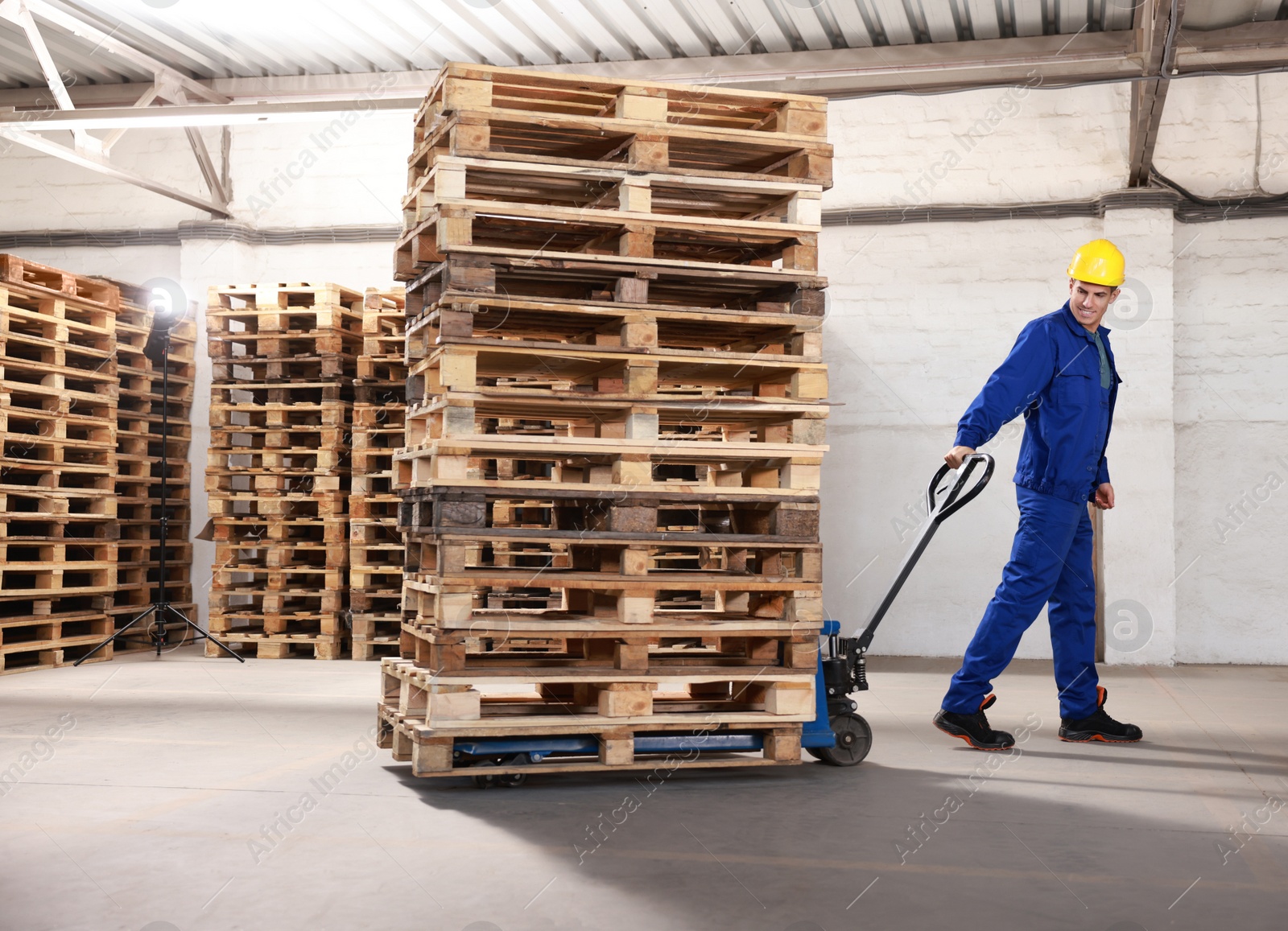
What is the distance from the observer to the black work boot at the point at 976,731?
19.6 ft

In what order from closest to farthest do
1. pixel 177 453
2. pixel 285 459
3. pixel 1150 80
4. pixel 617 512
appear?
pixel 617 512 < pixel 1150 80 < pixel 285 459 < pixel 177 453

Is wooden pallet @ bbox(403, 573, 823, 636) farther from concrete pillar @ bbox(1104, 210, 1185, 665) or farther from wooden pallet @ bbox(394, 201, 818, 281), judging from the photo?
concrete pillar @ bbox(1104, 210, 1185, 665)

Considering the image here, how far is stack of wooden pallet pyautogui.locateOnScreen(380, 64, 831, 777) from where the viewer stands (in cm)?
491

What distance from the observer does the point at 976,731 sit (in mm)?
5996

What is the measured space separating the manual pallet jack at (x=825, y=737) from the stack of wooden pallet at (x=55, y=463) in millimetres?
6000

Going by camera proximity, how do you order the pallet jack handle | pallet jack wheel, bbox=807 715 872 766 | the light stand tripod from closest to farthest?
pallet jack wheel, bbox=807 715 872 766 < the pallet jack handle < the light stand tripod

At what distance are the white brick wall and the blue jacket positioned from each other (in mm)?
4433

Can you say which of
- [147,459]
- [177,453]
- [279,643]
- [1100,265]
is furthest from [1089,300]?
[177,453]

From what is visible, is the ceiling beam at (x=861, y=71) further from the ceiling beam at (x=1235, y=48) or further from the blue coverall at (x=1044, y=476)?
the blue coverall at (x=1044, y=476)

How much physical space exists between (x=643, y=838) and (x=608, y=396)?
6.07ft

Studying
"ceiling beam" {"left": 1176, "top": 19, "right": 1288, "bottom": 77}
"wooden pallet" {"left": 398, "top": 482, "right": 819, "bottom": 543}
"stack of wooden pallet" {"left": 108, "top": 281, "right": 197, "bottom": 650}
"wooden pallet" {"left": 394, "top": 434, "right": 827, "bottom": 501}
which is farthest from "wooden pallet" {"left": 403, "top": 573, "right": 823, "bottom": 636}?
"stack of wooden pallet" {"left": 108, "top": 281, "right": 197, "bottom": 650}

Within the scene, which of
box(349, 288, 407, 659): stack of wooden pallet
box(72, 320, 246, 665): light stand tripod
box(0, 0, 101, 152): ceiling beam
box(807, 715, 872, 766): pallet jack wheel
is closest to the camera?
box(807, 715, 872, 766): pallet jack wheel

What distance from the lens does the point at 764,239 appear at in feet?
17.9

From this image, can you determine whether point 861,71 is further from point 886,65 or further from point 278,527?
point 278,527
